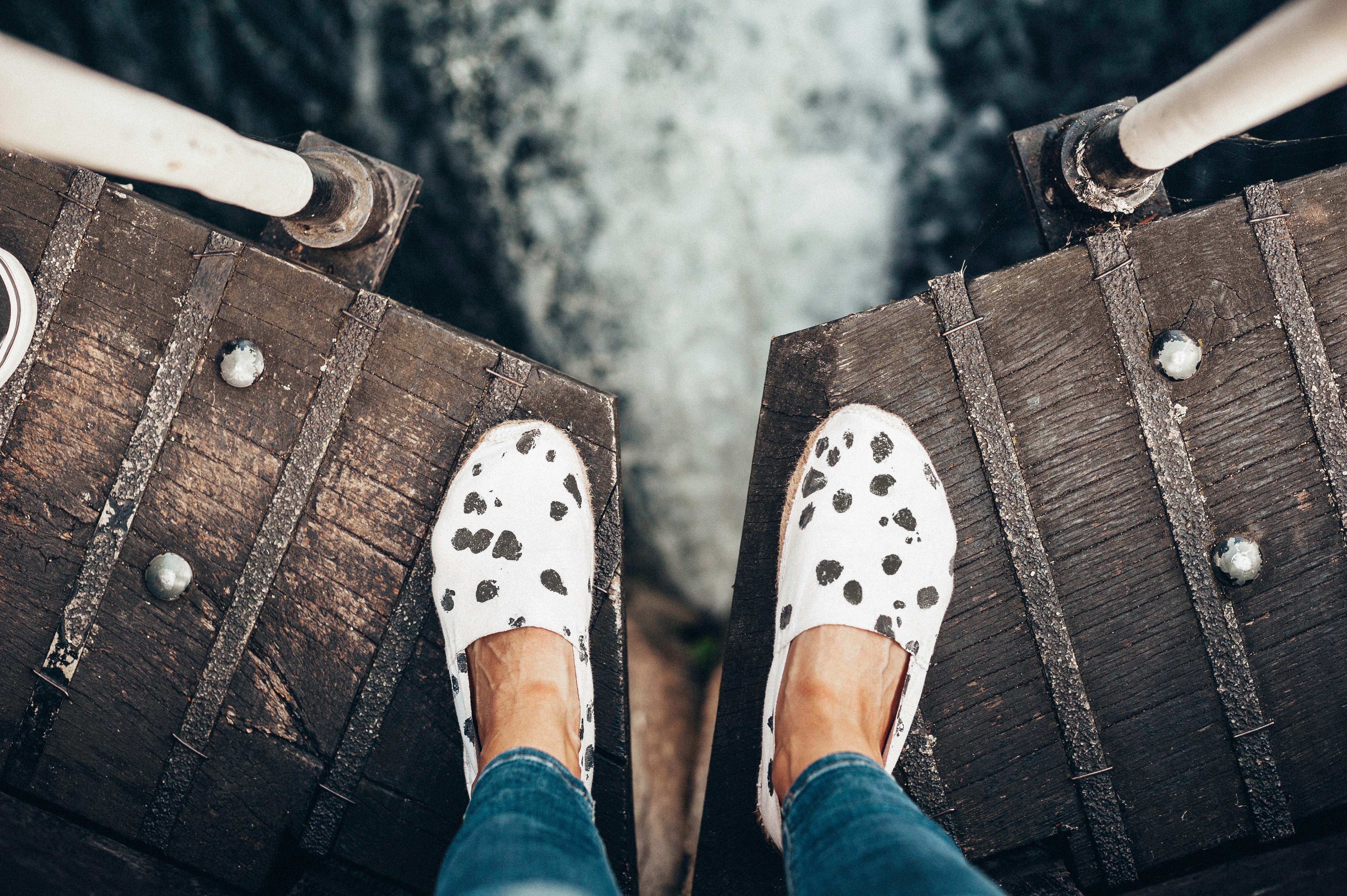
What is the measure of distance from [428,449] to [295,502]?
49 centimetres

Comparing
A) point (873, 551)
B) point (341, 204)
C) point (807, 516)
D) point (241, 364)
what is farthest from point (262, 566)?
point (873, 551)

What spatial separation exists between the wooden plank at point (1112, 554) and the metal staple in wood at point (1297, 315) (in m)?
0.53

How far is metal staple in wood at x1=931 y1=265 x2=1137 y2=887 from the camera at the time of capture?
91.3 inches

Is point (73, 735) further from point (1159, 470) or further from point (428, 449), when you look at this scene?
point (1159, 470)

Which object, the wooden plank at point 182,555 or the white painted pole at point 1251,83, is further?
the wooden plank at point 182,555

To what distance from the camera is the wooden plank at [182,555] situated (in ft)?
7.94

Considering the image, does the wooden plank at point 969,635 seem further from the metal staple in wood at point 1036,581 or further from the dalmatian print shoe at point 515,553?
the dalmatian print shoe at point 515,553

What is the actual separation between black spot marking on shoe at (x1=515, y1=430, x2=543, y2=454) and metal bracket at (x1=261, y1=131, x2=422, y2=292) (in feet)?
2.59

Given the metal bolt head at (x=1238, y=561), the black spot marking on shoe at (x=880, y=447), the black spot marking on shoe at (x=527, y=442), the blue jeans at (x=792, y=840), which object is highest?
the black spot marking on shoe at (x=527, y=442)

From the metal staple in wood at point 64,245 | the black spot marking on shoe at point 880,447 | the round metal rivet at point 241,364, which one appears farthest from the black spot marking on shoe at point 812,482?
the metal staple in wood at point 64,245

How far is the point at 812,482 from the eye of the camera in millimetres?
2416

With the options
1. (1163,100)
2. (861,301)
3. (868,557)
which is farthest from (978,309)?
(861,301)

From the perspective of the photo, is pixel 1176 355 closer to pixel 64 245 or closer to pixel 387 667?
pixel 387 667

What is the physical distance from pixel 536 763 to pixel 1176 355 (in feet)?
7.71
